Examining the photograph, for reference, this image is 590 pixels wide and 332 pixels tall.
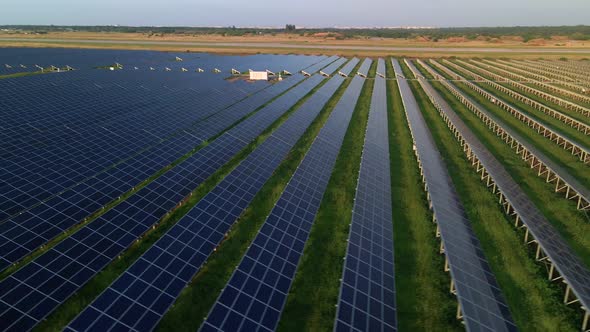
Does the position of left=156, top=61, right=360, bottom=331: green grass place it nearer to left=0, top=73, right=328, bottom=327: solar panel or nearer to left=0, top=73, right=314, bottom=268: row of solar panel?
left=0, top=73, right=328, bottom=327: solar panel

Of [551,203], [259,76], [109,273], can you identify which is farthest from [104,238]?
[259,76]

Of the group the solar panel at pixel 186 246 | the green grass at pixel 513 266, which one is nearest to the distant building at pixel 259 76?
the solar panel at pixel 186 246

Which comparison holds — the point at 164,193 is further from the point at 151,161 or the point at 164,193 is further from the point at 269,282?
the point at 269,282

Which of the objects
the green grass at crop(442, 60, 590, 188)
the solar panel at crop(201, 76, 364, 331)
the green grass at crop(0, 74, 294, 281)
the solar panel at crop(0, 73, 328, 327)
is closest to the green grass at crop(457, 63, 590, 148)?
the green grass at crop(442, 60, 590, 188)

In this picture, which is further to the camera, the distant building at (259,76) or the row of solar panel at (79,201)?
the distant building at (259,76)

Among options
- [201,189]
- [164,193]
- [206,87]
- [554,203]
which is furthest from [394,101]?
[164,193]

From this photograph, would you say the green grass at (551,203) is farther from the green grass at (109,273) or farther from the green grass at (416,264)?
the green grass at (109,273)

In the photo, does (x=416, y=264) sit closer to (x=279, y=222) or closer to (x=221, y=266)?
(x=279, y=222)
